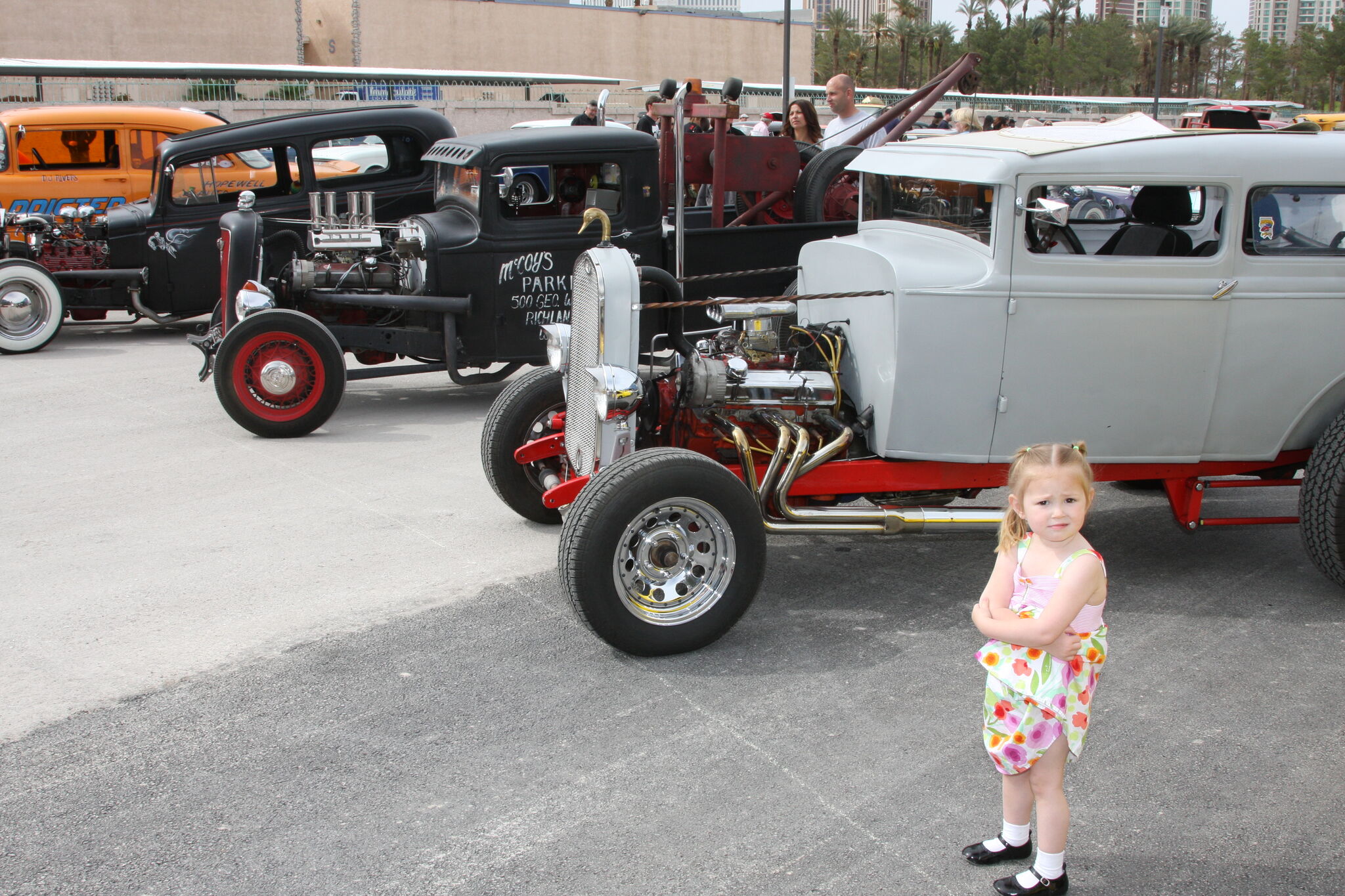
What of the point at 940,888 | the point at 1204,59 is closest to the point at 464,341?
the point at 940,888

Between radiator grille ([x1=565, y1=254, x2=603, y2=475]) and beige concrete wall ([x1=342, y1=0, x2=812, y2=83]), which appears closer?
radiator grille ([x1=565, y1=254, x2=603, y2=475])

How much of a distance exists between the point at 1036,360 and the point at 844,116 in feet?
21.4

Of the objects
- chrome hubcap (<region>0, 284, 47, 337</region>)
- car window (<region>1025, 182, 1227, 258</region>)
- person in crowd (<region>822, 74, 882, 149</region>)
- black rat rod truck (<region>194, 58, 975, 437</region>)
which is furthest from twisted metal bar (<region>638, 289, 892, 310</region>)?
chrome hubcap (<region>0, 284, 47, 337</region>)

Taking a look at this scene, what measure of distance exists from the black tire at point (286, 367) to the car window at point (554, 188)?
1.50m

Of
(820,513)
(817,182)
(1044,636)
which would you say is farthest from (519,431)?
(817,182)

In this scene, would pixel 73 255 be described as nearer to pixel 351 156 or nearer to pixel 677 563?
pixel 351 156

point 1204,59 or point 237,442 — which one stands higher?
point 1204,59

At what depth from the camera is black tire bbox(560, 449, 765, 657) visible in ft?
13.4

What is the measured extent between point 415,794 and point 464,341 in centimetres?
500

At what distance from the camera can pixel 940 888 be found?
9.82ft

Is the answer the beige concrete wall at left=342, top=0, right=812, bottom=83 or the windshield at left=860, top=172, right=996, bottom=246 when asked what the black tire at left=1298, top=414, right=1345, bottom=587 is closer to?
the windshield at left=860, top=172, right=996, bottom=246

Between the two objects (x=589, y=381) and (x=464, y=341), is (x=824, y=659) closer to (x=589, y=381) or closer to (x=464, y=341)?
(x=589, y=381)

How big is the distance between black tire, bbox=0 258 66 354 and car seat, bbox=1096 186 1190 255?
8.80 m

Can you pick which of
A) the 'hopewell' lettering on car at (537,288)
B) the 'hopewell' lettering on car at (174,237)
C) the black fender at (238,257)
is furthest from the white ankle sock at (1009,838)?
the 'hopewell' lettering on car at (174,237)
